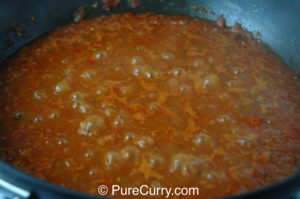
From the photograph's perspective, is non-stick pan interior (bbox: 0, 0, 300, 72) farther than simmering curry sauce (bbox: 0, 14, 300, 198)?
Yes

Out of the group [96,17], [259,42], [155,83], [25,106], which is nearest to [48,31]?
[96,17]

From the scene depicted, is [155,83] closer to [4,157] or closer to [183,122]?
[183,122]

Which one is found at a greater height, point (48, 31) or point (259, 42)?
point (259, 42)

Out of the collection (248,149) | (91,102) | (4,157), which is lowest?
(4,157)

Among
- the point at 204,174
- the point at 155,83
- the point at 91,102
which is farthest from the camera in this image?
the point at 155,83

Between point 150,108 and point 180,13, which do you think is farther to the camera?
point 180,13

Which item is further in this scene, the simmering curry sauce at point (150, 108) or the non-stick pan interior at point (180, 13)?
the non-stick pan interior at point (180, 13)

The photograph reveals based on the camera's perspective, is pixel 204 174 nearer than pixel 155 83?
Yes

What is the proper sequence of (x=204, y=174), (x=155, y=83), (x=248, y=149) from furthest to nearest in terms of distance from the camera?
1. (x=155, y=83)
2. (x=248, y=149)
3. (x=204, y=174)
